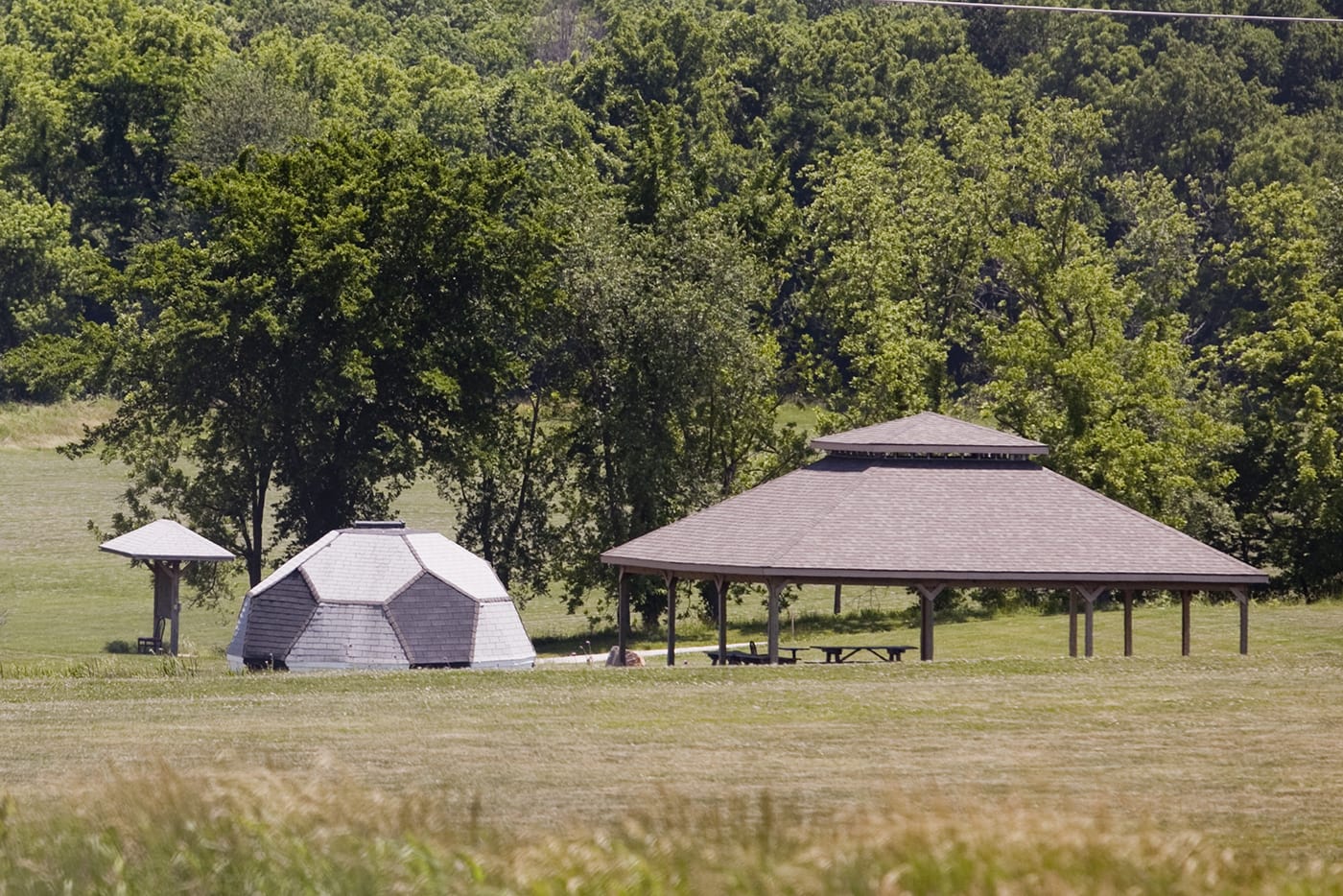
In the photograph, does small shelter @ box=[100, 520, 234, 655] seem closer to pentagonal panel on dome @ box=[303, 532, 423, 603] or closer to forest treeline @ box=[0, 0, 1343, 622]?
pentagonal panel on dome @ box=[303, 532, 423, 603]

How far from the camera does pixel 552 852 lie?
1164 cm

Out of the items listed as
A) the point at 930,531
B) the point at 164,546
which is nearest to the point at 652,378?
the point at 164,546

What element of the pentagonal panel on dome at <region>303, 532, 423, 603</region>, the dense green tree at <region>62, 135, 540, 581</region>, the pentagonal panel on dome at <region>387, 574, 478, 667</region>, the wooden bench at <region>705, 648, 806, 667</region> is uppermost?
the dense green tree at <region>62, 135, 540, 581</region>

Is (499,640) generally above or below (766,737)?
above

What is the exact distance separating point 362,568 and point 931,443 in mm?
11821

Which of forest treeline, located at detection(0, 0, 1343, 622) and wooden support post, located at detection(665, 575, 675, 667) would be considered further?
forest treeline, located at detection(0, 0, 1343, 622)

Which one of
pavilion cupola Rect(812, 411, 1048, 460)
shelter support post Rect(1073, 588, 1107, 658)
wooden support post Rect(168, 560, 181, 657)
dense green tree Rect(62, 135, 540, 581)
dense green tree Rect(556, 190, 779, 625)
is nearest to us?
shelter support post Rect(1073, 588, 1107, 658)

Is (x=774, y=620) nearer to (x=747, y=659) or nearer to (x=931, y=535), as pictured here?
(x=747, y=659)

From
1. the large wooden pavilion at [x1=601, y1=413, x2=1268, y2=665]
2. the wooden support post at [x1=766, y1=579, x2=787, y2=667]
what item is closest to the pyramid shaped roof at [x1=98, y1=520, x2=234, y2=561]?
the large wooden pavilion at [x1=601, y1=413, x2=1268, y2=665]

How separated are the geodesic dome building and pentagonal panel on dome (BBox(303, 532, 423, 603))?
0.06 feet

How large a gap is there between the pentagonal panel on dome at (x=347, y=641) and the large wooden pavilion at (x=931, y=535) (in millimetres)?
4853

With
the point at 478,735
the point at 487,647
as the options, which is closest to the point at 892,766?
the point at 478,735

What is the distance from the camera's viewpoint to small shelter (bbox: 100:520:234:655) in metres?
46.9

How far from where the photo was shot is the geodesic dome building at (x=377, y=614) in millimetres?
41438
